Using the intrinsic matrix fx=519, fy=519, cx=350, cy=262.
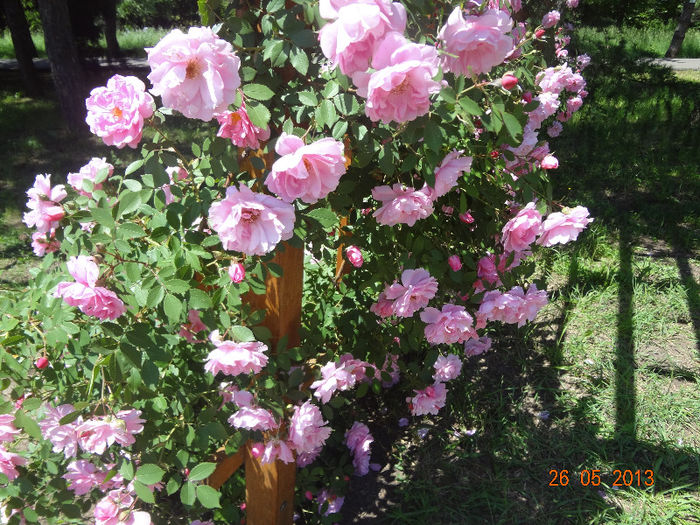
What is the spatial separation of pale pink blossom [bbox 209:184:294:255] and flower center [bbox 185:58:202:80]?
7.8 inches

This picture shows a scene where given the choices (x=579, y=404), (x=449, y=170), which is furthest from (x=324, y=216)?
(x=579, y=404)

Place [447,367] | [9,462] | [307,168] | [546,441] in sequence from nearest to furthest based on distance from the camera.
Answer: [307,168] < [9,462] < [447,367] < [546,441]

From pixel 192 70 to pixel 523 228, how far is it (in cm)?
80

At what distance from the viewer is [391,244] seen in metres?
1.48

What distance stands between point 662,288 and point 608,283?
0.35 m

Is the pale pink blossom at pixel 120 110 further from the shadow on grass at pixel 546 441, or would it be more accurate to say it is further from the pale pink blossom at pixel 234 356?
the shadow on grass at pixel 546 441

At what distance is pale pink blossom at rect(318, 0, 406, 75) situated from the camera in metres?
0.71

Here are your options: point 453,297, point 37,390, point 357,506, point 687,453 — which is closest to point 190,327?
point 37,390

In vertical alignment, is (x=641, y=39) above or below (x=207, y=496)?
below

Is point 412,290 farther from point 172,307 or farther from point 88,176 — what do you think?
point 88,176

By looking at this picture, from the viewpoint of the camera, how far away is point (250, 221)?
0.90m

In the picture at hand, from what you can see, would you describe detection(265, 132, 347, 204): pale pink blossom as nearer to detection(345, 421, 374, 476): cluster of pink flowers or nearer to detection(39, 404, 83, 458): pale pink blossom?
detection(39, 404, 83, 458): pale pink blossom

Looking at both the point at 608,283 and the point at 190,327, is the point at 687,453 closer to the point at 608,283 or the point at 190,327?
the point at 608,283

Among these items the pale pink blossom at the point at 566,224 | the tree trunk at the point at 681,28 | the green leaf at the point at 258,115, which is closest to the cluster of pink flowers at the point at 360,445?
the pale pink blossom at the point at 566,224
